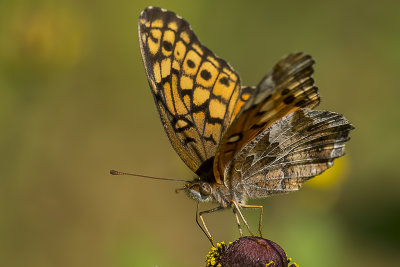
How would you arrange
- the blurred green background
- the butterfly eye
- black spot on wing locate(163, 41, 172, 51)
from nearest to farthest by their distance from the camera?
the butterfly eye < black spot on wing locate(163, 41, 172, 51) < the blurred green background

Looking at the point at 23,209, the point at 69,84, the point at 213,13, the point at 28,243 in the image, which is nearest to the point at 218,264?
the point at 28,243

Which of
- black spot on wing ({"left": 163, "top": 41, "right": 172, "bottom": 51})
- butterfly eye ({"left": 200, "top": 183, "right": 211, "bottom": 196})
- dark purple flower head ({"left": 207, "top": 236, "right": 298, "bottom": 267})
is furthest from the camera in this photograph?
black spot on wing ({"left": 163, "top": 41, "right": 172, "bottom": 51})

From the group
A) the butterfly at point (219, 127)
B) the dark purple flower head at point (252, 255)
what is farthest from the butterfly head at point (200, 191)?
the dark purple flower head at point (252, 255)

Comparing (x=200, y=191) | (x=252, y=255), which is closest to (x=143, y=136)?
(x=200, y=191)

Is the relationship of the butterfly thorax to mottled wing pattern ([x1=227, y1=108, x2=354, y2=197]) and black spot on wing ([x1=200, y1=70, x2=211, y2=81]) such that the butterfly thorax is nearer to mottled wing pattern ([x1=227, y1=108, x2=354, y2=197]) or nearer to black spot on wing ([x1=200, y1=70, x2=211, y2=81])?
mottled wing pattern ([x1=227, y1=108, x2=354, y2=197])

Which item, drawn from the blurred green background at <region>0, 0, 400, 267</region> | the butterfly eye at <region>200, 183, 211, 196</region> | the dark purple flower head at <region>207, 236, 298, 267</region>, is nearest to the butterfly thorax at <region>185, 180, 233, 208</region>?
the butterfly eye at <region>200, 183, 211, 196</region>

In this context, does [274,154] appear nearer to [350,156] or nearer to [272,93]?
[272,93]

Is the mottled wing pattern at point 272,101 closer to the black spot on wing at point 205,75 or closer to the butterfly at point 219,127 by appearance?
the butterfly at point 219,127

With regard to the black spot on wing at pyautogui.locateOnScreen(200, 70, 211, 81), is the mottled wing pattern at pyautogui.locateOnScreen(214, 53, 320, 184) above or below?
below
